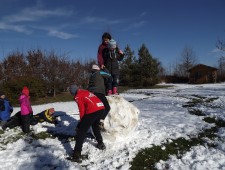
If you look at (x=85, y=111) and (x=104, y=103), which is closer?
(x=85, y=111)

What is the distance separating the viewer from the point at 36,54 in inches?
Result: 807

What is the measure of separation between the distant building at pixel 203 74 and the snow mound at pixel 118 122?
154 feet

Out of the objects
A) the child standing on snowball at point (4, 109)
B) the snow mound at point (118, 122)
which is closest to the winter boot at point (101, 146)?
the snow mound at point (118, 122)

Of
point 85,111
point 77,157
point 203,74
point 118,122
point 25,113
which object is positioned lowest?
point 77,157

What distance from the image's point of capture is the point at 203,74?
51.5 meters

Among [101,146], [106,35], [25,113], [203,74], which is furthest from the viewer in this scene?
[203,74]

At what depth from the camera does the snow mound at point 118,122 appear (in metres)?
6.27

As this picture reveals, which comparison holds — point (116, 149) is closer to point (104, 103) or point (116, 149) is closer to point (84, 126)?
point (84, 126)

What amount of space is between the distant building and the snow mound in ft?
154

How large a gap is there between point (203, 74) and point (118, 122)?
48.8m

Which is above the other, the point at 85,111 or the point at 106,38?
the point at 106,38

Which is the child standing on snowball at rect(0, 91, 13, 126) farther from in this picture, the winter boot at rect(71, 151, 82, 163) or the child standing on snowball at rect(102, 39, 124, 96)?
the winter boot at rect(71, 151, 82, 163)

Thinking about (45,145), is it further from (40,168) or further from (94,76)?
(94,76)

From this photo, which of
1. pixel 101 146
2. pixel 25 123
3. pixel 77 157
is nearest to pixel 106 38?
pixel 101 146
